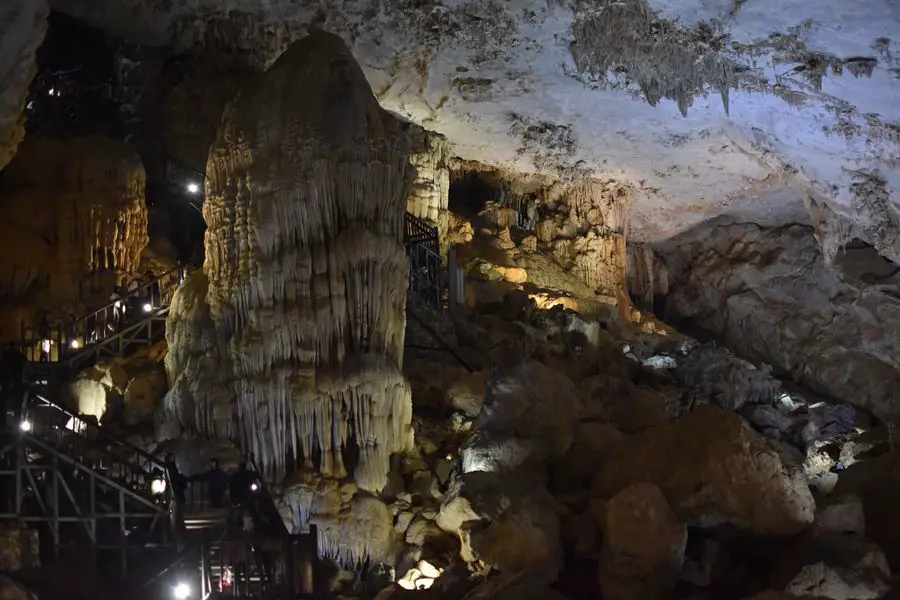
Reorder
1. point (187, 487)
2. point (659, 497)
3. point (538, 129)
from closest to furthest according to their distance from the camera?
point (659, 497) → point (187, 487) → point (538, 129)

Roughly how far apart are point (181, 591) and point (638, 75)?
371 inches

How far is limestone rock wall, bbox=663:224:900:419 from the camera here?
2238 centimetres

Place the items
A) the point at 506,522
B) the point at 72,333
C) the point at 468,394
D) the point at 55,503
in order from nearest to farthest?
the point at 55,503
the point at 506,522
the point at 468,394
the point at 72,333

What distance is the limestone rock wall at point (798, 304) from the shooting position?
22.4 metres

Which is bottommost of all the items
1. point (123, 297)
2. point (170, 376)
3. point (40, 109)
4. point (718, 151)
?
point (170, 376)

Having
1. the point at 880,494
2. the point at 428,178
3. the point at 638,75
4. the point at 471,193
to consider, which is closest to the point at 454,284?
the point at 428,178

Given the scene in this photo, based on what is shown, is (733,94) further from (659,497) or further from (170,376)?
(170,376)

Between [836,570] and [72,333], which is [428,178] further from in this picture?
[836,570]

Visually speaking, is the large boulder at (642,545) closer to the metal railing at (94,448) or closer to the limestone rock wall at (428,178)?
the metal railing at (94,448)

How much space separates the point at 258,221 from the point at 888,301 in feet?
48.5

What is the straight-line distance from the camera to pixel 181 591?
1060 centimetres

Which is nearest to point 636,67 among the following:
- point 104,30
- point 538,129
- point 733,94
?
point 733,94

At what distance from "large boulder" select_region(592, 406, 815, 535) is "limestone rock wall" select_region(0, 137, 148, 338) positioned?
9.56 m

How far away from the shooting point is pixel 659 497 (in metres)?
10.9
